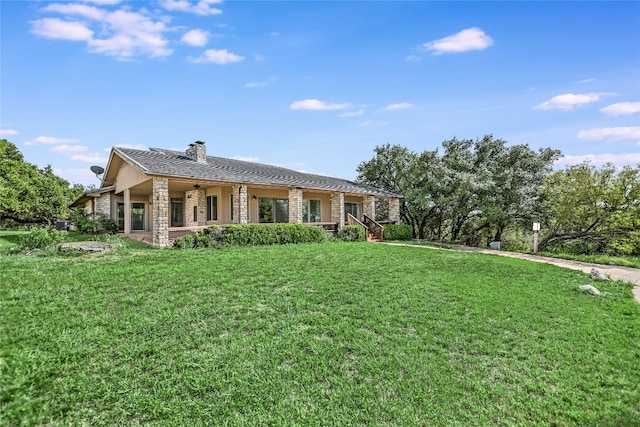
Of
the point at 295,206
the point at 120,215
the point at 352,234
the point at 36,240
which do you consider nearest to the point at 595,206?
the point at 352,234

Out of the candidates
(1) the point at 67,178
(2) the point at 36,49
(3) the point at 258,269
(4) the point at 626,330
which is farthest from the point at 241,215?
(1) the point at 67,178

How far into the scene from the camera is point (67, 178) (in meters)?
32.9

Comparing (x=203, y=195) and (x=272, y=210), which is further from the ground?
(x=203, y=195)

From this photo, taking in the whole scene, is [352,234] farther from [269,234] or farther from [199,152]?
[199,152]

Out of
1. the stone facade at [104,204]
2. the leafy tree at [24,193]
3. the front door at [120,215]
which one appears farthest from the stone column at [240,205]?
the leafy tree at [24,193]

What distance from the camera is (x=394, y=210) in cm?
2181

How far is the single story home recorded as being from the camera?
12.9m

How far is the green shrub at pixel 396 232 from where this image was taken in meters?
18.5

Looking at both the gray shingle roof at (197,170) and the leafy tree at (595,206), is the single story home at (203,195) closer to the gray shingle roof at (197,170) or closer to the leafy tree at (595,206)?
the gray shingle roof at (197,170)

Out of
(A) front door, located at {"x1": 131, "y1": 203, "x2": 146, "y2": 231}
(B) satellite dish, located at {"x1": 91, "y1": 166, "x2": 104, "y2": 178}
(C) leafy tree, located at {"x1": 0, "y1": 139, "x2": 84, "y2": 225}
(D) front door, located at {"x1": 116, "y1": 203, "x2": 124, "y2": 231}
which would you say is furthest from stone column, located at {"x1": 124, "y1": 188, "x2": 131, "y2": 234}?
(C) leafy tree, located at {"x1": 0, "y1": 139, "x2": 84, "y2": 225}

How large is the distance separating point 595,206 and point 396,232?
32.3 feet

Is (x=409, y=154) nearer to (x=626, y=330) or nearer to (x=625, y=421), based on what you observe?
(x=626, y=330)

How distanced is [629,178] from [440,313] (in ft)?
52.4

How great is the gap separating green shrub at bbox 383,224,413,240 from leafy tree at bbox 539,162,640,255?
25.8ft
